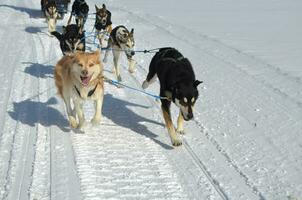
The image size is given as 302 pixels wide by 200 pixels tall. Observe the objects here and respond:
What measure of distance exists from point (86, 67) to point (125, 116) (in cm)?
124

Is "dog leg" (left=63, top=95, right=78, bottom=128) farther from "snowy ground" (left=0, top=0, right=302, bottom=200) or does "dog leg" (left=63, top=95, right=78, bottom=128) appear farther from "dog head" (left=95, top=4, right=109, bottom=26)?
"dog head" (left=95, top=4, right=109, bottom=26)

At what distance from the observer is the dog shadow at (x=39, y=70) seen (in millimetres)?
7243

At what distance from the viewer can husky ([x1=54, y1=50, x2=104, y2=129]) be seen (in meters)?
4.58

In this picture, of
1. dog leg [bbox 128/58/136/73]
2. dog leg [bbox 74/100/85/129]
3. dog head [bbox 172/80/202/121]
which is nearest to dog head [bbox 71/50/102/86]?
dog leg [bbox 74/100/85/129]

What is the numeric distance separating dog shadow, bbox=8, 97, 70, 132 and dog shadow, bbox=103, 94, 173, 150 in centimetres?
60

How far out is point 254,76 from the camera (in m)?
7.23

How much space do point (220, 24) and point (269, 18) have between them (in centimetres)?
150

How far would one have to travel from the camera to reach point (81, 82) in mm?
4656

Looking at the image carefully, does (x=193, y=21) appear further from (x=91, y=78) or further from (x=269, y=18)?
(x=91, y=78)

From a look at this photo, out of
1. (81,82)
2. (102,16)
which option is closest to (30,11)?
(102,16)

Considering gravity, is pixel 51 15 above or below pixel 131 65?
below

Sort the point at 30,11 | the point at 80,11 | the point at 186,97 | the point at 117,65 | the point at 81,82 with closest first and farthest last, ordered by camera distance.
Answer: the point at 186,97, the point at 81,82, the point at 117,65, the point at 80,11, the point at 30,11

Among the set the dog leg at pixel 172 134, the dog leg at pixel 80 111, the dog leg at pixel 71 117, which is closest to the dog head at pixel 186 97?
the dog leg at pixel 172 134

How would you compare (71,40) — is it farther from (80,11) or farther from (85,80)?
(80,11)
